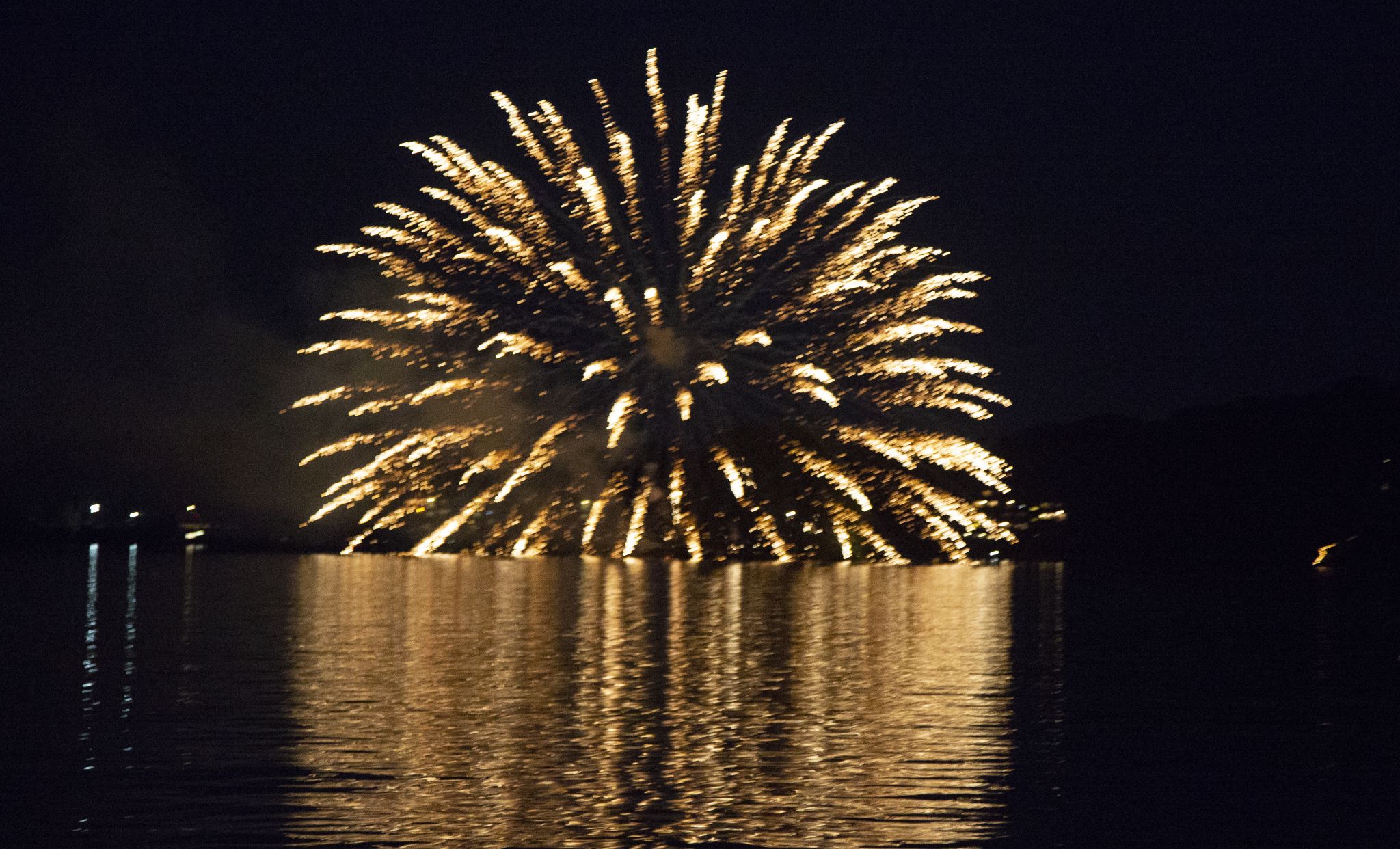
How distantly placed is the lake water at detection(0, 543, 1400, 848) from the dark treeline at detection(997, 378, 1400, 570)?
95.5 metres

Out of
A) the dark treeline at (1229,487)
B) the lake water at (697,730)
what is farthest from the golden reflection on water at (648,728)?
the dark treeline at (1229,487)

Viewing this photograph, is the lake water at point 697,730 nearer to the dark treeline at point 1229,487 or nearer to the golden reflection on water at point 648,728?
the golden reflection on water at point 648,728

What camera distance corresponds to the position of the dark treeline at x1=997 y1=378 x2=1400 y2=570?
148 metres

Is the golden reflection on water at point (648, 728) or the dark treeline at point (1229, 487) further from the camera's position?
the dark treeline at point (1229, 487)

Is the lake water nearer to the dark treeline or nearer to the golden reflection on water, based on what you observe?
the golden reflection on water

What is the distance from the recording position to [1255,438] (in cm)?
16600

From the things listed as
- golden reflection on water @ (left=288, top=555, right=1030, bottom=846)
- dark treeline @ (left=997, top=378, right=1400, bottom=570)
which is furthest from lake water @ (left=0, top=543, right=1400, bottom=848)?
dark treeline @ (left=997, top=378, right=1400, bottom=570)

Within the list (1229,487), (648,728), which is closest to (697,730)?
(648,728)

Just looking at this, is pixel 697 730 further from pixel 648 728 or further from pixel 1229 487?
pixel 1229 487

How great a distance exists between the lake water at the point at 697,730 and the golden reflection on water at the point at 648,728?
9cm

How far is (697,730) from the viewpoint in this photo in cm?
2734

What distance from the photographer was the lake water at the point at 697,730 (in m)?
19.4

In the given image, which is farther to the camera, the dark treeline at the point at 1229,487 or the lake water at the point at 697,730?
the dark treeline at the point at 1229,487

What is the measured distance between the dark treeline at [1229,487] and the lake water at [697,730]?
95.5 m
